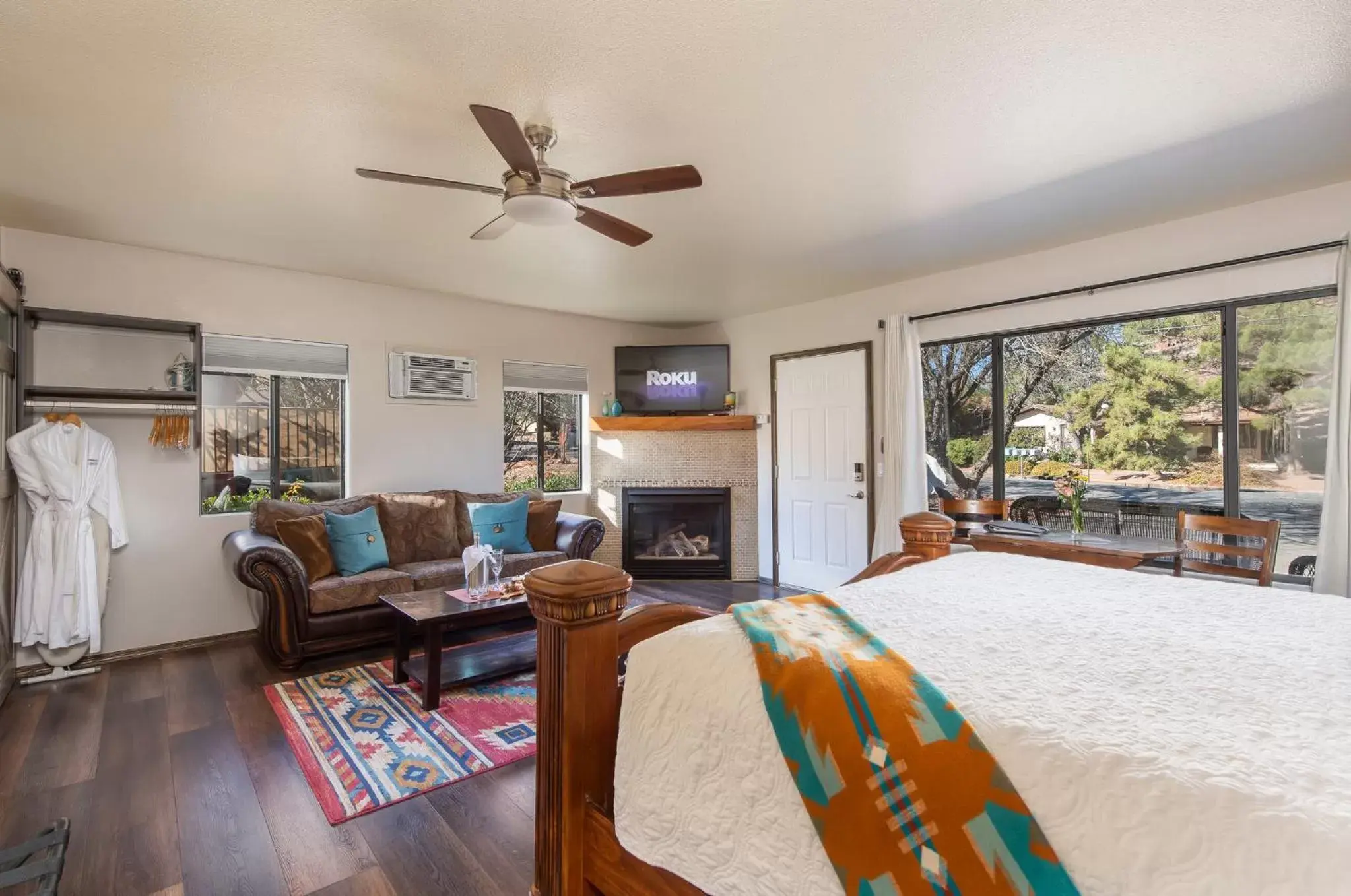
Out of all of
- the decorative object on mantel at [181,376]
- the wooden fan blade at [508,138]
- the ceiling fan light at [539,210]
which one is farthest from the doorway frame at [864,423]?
the decorative object on mantel at [181,376]

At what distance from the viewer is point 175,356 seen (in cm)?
385

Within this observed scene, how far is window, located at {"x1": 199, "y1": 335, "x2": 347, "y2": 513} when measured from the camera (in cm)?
404

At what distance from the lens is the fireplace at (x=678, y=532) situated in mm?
5719

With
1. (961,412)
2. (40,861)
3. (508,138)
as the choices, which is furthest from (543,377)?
(40,861)

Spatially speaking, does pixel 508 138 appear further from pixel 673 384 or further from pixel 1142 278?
pixel 673 384

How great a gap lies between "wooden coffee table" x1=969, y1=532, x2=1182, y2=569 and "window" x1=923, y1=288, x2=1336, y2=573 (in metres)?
0.39

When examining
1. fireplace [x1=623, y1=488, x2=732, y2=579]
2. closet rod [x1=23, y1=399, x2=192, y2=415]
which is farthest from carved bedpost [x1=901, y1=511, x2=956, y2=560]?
closet rod [x1=23, y1=399, x2=192, y2=415]

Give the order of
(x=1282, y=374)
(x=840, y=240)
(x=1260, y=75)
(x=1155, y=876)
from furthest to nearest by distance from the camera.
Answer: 1. (x=840, y=240)
2. (x=1282, y=374)
3. (x=1260, y=75)
4. (x=1155, y=876)

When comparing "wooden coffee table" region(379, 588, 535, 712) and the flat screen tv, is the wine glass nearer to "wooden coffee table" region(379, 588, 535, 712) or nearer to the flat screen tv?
"wooden coffee table" region(379, 588, 535, 712)

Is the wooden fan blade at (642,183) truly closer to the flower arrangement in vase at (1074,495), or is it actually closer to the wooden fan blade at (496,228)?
the wooden fan blade at (496,228)

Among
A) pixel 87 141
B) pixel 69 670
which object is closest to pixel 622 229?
pixel 87 141

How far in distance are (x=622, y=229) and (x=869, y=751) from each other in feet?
7.80

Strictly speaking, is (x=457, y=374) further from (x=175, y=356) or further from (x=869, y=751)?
(x=869, y=751)

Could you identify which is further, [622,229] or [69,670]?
[69,670]
